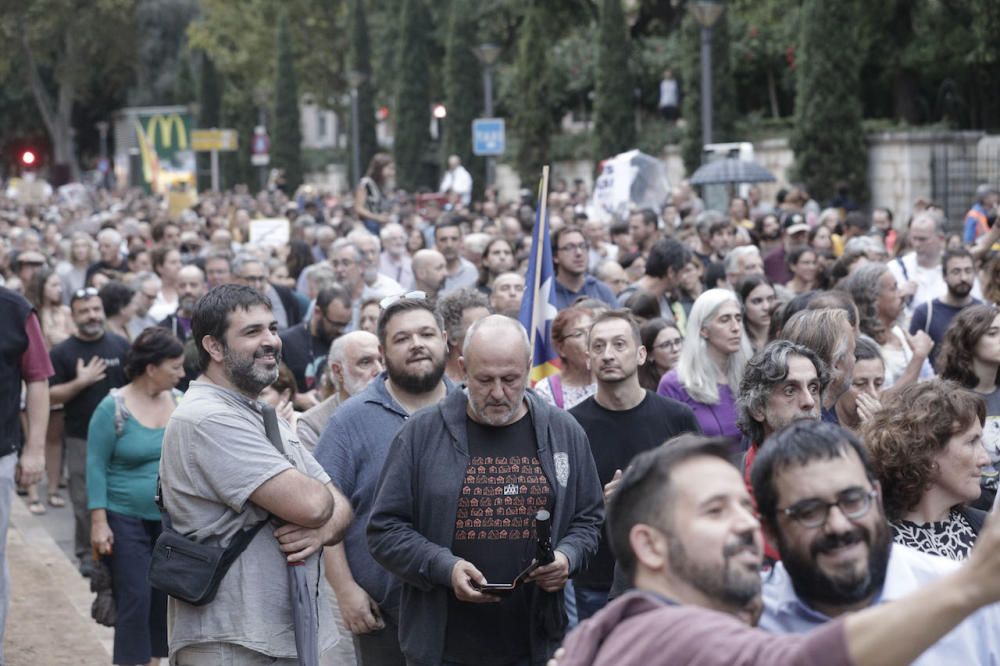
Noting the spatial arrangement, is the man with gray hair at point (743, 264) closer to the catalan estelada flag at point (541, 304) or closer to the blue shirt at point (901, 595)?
the catalan estelada flag at point (541, 304)

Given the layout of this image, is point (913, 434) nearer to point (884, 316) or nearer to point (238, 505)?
point (238, 505)

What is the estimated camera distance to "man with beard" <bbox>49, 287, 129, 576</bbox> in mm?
10883

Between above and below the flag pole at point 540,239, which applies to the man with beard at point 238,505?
below

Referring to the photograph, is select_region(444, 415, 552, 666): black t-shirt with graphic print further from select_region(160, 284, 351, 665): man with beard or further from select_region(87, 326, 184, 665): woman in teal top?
select_region(87, 326, 184, 665): woman in teal top

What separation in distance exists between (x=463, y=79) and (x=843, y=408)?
38.4 metres

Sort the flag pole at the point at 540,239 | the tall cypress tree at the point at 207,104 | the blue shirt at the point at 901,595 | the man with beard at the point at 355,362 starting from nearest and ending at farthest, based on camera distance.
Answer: the blue shirt at the point at 901,595 → the man with beard at the point at 355,362 → the flag pole at the point at 540,239 → the tall cypress tree at the point at 207,104

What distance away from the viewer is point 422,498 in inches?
215

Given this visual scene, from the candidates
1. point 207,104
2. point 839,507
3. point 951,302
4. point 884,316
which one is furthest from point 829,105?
point 207,104

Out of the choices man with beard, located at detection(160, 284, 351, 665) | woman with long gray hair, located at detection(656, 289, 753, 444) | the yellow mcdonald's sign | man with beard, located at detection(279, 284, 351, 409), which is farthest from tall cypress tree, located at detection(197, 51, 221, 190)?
man with beard, located at detection(160, 284, 351, 665)

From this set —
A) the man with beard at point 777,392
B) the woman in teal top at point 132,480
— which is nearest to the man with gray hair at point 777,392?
the man with beard at point 777,392

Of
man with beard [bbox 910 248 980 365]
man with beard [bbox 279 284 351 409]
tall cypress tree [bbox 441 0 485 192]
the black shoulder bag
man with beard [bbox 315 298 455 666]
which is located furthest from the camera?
tall cypress tree [bbox 441 0 485 192]

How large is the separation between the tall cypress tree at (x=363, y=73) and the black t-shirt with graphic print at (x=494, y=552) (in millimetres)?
41238

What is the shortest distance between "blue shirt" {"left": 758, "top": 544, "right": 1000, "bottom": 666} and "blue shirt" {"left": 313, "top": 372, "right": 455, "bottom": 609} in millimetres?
2853

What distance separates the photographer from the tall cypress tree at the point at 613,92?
117 feet
